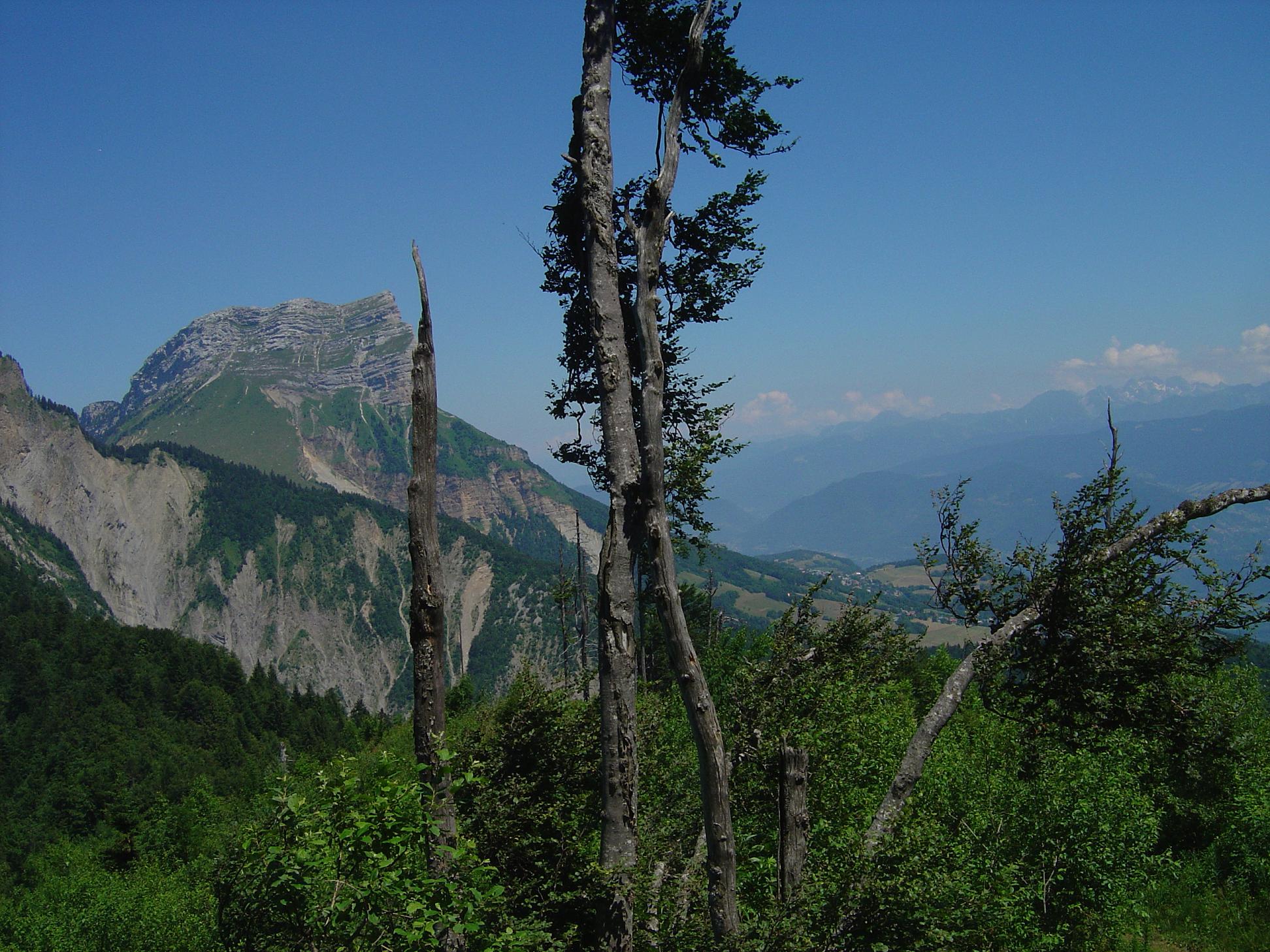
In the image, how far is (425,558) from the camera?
8.35 m

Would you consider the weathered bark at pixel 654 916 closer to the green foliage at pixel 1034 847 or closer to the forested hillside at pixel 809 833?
the forested hillside at pixel 809 833

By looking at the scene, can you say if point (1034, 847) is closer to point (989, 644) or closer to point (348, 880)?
point (989, 644)

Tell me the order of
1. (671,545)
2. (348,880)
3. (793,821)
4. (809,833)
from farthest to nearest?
(809,833)
(671,545)
(793,821)
(348,880)

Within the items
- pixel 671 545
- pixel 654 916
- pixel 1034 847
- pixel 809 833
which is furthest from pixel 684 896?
pixel 1034 847

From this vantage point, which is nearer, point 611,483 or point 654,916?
point 654,916

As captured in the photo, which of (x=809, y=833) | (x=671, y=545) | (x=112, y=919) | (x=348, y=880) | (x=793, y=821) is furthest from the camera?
(x=112, y=919)

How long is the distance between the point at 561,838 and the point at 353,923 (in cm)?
384

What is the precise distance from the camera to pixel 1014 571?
11391 mm

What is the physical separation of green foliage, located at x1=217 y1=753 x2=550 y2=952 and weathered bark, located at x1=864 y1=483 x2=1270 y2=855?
4601 mm

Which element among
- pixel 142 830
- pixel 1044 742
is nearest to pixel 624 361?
pixel 1044 742

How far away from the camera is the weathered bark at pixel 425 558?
8117mm

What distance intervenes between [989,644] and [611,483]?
5446 millimetres

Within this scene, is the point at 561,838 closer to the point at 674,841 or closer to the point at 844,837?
the point at 674,841

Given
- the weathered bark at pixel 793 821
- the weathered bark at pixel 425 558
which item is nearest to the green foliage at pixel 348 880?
the weathered bark at pixel 425 558
